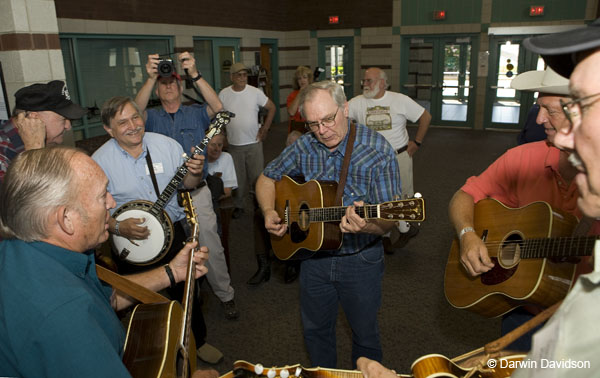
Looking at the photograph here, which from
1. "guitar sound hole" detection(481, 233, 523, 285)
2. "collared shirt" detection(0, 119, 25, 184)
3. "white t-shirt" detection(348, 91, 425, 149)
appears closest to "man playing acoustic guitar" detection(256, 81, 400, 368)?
"guitar sound hole" detection(481, 233, 523, 285)

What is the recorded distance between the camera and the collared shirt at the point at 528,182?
1958mm

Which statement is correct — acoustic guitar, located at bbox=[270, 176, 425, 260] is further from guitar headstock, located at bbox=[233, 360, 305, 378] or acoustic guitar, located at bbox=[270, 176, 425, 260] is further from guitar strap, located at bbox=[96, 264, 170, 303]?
guitar headstock, located at bbox=[233, 360, 305, 378]

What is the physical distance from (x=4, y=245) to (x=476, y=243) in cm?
200

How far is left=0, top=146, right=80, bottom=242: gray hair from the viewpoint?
1.32 m

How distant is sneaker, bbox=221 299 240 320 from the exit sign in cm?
1110

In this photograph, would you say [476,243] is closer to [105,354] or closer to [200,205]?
[105,354]

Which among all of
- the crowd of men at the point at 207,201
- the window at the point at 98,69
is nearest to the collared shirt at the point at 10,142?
the crowd of men at the point at 207,201

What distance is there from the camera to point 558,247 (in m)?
1.75

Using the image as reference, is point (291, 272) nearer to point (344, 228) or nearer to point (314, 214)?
point (314, 214)

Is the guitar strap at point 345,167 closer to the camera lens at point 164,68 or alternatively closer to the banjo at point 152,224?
the banjo at point 152,224

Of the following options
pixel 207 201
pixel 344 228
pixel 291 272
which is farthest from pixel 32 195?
pixel 291 272

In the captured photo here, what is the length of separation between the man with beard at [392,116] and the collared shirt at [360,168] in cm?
265

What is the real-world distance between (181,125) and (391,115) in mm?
2494

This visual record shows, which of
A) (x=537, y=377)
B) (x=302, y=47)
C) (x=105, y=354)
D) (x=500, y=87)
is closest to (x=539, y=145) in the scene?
(x=537, y=377)
